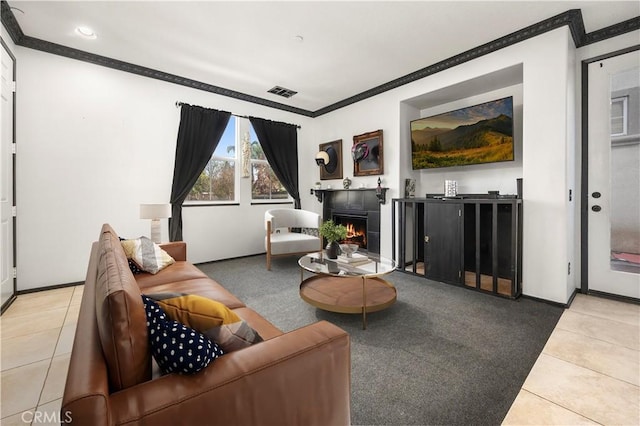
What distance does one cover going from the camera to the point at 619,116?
2.91 meters

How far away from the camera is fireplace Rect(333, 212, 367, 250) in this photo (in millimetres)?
4991

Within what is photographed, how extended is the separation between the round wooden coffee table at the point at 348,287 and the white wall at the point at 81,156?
8.09 feet

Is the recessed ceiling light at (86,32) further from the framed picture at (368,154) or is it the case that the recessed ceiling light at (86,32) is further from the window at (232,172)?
the framed picture at (368,154)

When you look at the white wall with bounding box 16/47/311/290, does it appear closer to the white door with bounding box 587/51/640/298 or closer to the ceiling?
the ceiling

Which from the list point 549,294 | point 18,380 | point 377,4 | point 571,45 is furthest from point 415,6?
point 18,380

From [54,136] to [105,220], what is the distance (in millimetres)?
1081

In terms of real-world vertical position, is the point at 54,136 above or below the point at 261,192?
above

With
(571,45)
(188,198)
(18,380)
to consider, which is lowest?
(18,380)

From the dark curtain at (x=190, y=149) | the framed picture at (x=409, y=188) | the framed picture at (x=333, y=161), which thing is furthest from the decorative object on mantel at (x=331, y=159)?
the dark curtain at (x=190, y=149)

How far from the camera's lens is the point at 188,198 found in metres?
4.39

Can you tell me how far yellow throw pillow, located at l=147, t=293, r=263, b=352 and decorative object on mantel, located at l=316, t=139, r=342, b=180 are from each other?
4.49 m

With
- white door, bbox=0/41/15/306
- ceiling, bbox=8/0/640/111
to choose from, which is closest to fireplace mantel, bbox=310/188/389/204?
ceiling, bbox=8/0/640/111

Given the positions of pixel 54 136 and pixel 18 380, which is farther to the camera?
pixel 54 136

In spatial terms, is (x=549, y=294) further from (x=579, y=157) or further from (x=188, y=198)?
(x=188, y=198)
